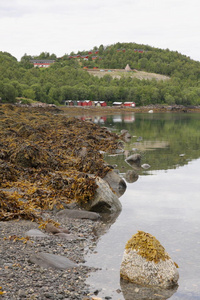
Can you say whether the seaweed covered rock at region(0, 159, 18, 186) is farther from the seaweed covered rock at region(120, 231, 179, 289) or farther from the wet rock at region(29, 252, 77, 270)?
the seaweed covered rock at region(120, 231, 179, 289)

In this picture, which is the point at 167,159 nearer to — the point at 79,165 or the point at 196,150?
the point at 196,150

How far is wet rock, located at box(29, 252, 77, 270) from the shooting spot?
9633 mm

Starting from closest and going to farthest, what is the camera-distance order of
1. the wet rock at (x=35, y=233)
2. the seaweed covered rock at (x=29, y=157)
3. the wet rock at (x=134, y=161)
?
1. the wet rock at (x=35, y=233)
2. the seaweed covered rock at (x=29, y=157)
3. the wet rock at (x=134, y=161)

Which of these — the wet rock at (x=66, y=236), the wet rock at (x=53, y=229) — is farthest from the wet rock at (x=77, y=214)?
the wet rock at (x=66, y=236)

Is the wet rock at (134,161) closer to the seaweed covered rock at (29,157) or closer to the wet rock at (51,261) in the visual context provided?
the seaweed covered rock at (29,157)

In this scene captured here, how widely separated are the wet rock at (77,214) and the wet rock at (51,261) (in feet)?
14.4

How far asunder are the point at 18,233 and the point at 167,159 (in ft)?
71.8

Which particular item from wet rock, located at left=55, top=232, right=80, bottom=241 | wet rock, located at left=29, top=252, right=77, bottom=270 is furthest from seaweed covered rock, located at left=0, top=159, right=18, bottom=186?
wet rock, located at left=29, top=252, right=77, bottom=270

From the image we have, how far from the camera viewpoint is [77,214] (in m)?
14.7

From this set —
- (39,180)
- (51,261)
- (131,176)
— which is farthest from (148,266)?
(131,176)

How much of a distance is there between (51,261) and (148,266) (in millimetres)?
2601

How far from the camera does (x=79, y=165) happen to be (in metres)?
21.7

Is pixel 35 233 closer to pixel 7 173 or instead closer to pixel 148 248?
pixel 148 248

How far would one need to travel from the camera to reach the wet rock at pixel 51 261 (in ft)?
31.6
